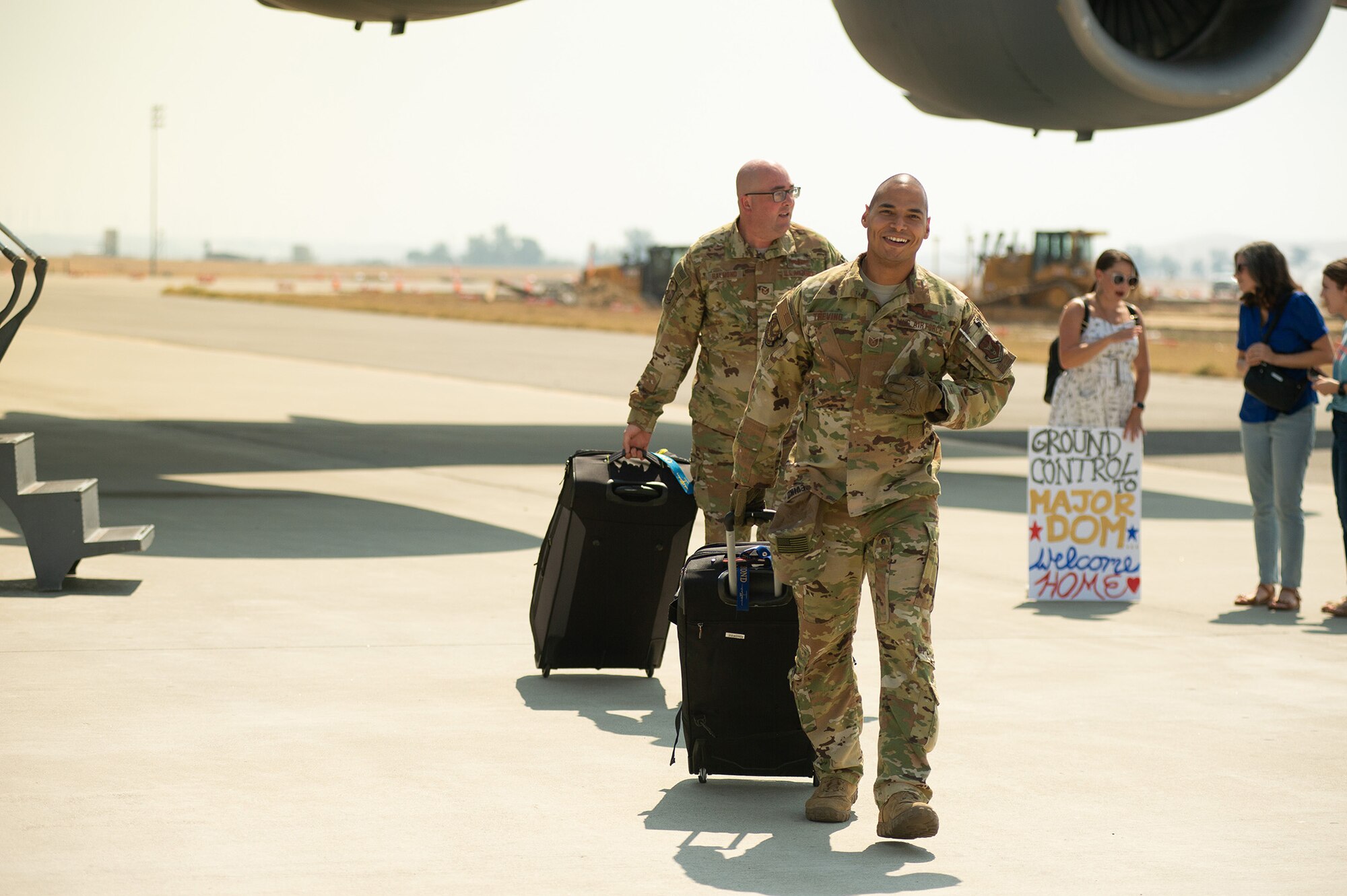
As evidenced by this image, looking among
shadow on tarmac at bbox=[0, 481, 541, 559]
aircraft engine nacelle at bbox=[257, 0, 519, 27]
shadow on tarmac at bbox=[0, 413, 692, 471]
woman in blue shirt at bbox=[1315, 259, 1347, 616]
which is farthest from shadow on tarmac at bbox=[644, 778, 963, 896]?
aircraft engine nacelle at bbox=[257, 0, 519, 27]

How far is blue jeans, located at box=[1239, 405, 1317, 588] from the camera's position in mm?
7770

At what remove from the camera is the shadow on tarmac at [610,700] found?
17.9 ft

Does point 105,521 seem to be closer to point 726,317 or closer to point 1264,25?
point 726,317

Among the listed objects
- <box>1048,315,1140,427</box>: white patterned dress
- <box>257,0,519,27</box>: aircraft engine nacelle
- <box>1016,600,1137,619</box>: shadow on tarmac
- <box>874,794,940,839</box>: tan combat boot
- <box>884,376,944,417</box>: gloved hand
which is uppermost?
<box>257,0,519,27</box>: aircraft engine nacelle

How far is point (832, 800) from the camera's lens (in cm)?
444

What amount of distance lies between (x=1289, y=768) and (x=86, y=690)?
153 inches

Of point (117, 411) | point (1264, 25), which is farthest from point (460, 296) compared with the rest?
point (1264, 25)

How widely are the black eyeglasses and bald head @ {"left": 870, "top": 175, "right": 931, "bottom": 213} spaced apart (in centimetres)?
112

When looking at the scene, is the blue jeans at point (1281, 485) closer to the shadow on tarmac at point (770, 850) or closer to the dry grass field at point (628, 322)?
the shadow on tarmac at point (770, 850)

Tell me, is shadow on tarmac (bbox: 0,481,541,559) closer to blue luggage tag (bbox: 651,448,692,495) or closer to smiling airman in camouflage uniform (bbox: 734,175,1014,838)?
blue luggage tag (bbox: 651,448,692,495)

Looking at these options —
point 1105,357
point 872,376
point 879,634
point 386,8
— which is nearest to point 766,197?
point 872,376

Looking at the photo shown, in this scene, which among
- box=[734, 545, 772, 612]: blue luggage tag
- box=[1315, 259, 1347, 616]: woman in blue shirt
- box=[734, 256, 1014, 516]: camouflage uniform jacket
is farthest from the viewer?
box=[1315, 259, 1347, 616]: woman in blue shirt

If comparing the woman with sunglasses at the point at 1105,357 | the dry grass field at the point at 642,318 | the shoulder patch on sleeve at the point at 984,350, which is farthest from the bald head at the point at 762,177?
the dry grass field at the point at 642,318

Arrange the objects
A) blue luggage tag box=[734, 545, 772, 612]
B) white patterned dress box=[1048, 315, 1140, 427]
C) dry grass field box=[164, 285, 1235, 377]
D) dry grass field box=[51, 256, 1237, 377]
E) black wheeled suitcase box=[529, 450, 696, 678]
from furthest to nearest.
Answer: dry grass field box=[51, 256, 1237, 377] → dry grass field box=[164, 285, 1235, 377] → white patterned dress box=[1048, 315, 1140, 427] → black wheeled suitcase box=[529, 450, 696, 678] → blue luggage tag box=[734, 545, 772, 612]
